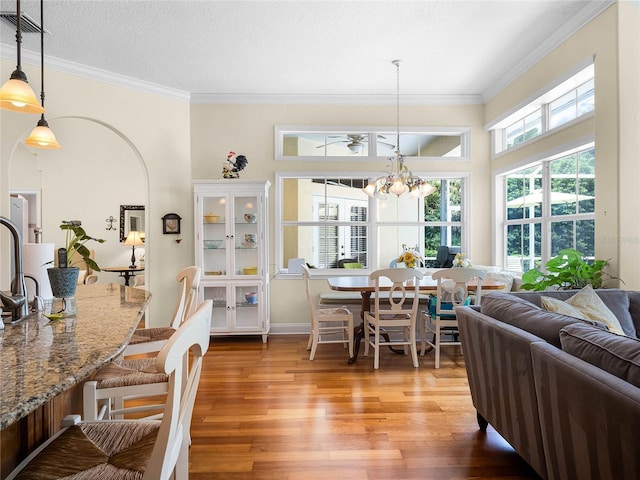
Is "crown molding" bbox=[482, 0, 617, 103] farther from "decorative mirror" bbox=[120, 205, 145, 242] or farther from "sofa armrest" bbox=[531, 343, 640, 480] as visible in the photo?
"decorative mirror" bbox=[120, 205, 145, 242]

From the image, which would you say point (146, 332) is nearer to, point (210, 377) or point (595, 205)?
point (210, 377)

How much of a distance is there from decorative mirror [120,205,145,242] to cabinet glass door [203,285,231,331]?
11.1ft

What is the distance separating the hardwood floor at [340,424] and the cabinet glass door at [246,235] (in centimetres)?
114

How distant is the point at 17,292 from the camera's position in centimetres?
148

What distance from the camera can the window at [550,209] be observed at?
328 centimetres

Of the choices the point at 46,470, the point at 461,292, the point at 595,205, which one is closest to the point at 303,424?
the point at 46,470

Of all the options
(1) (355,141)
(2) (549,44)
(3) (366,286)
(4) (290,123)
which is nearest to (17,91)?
(3) (366,286)

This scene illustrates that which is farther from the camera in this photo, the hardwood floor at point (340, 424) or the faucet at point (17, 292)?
the hardwood floor at point (340, 424)

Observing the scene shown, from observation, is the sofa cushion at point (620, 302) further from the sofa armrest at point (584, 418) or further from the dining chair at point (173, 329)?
the dining chair at point (173, 329)

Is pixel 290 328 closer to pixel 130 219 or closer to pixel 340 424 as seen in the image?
pixel 340 424

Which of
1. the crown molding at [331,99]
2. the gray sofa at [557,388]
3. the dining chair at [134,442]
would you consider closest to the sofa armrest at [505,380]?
the gray sofa at [557,388]

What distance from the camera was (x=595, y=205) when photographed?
2984 millimetres

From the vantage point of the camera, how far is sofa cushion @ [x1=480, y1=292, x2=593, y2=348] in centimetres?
165

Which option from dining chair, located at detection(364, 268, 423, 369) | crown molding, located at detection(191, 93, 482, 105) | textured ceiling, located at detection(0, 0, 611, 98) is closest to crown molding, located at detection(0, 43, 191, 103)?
textured ceiling, located at detection(0, 0, 611, 98)
